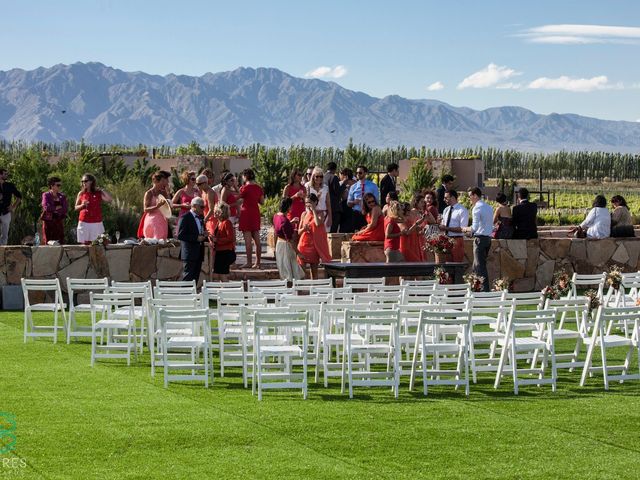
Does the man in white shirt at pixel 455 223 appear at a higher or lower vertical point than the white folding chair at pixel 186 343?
higher

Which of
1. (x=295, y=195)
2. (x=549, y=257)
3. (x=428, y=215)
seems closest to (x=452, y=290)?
(x=428, y=215)

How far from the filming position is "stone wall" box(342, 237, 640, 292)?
1934 centimetres

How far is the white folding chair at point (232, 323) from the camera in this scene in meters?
11.5

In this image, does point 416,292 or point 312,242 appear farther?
point 312,242

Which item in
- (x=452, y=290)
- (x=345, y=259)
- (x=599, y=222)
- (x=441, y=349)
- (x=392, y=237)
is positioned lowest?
(x=441, y=349)

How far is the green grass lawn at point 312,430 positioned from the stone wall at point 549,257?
26.0ft

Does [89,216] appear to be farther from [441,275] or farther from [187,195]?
[441,275]

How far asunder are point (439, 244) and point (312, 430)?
8735 mm

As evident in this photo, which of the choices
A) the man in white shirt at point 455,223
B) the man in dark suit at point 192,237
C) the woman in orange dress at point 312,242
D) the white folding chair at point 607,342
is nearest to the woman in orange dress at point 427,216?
the man in white shirt at point 455,223

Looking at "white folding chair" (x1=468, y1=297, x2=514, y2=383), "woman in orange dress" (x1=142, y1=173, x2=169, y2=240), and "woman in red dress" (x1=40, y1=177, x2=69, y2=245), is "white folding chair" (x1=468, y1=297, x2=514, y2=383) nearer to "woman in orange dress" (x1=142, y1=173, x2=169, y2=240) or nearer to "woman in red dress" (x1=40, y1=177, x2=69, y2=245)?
"woman in orange dress" (x1=142, y1=173, x2=169, y2=240)

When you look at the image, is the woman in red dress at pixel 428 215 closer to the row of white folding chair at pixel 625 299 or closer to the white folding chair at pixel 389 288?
the row of white folding chair at pixel 625 299

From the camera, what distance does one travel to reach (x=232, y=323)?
12195 millimetres

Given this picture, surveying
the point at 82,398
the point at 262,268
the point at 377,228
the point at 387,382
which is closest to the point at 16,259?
the point at 262,268

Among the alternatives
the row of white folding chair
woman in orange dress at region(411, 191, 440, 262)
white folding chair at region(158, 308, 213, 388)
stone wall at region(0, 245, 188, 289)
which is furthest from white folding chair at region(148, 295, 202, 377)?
woman in orange dress at region(411, 191, 440, 262)
